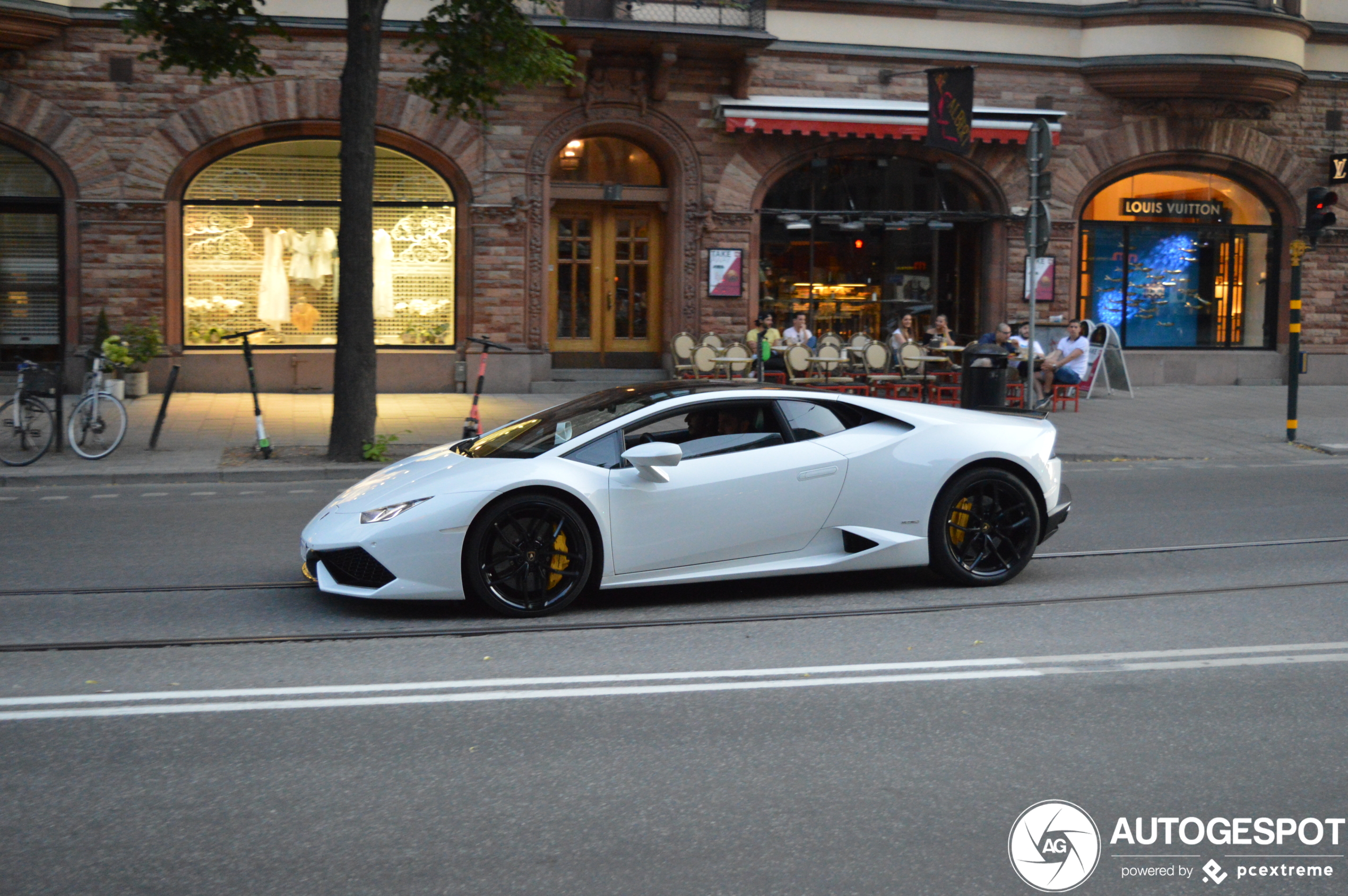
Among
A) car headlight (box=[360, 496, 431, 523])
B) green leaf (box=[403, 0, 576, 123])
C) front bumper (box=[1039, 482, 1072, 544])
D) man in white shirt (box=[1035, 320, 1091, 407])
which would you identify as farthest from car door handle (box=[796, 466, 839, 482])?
man in white shirt (box=[1035, 320, 1091, 407])

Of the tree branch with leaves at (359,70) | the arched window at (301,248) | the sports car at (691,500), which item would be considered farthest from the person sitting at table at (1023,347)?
the sports car at (691,500)

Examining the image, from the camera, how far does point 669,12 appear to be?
20.4 metres

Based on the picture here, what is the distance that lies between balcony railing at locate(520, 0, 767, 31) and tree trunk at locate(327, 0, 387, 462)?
6.88 m

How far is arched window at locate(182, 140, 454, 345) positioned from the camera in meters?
20.2

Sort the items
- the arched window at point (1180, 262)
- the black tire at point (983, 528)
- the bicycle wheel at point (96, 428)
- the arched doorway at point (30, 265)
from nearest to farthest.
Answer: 1. the black tire at point (983, 528)
2. the bicycle wheel at point (96, 428)
3. the arched doorway at point (30, 265)
4. the arched window at point (1180, 262)

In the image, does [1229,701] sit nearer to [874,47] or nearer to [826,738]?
[826,738]

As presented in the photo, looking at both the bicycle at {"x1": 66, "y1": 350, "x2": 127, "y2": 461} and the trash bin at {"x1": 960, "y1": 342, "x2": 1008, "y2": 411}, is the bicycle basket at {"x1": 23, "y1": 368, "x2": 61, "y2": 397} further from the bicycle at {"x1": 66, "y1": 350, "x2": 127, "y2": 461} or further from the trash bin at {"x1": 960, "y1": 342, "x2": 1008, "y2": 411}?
the trash bin at {"x1": 960, "y1": 342, "x2": 1008, "y2": 411}

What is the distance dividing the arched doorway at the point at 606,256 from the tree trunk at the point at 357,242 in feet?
26.6

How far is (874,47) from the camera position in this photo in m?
21.7

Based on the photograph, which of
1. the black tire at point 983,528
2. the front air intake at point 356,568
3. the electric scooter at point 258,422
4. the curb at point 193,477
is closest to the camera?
the front air intake at point 356,568

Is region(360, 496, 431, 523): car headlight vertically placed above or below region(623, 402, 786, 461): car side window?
below

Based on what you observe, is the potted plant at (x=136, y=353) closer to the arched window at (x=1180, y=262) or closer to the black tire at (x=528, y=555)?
the black tire at (x=528, y=555)

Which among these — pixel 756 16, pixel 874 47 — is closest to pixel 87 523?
pixel 756 16

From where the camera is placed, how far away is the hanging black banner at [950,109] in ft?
65.1
